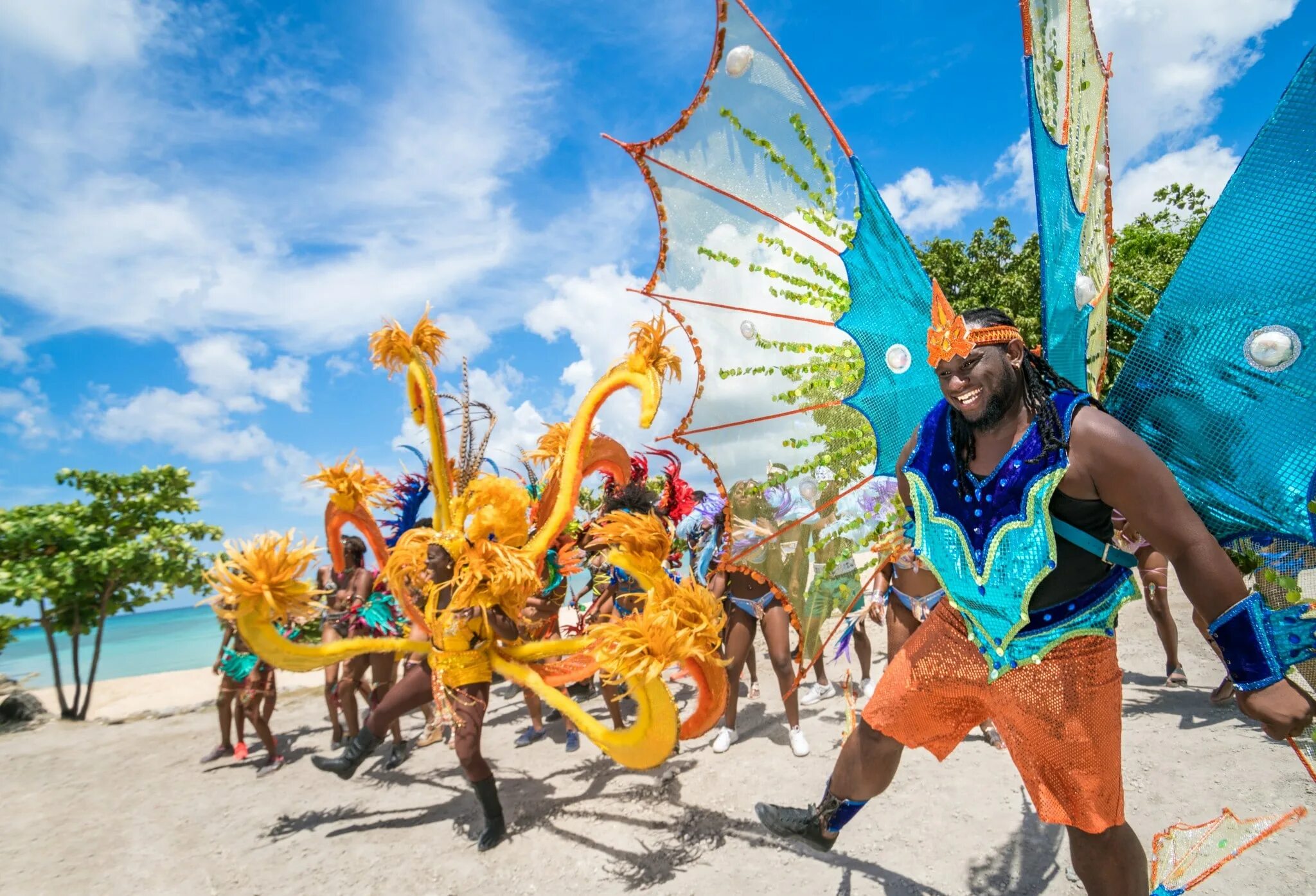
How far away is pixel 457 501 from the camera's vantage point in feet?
12.2

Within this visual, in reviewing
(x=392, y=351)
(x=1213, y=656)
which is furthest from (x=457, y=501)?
(x=1213, y=656)

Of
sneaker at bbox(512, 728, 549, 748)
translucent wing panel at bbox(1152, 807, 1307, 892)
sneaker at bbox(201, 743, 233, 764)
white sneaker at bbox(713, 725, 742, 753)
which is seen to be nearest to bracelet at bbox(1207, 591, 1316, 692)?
translucent wing panel at bbox(1152, 807, 1307, 892)

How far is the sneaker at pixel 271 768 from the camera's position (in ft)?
18.2

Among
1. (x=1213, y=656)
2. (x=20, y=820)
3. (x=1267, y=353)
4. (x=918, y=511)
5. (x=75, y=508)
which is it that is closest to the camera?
(x=1267, y=353)

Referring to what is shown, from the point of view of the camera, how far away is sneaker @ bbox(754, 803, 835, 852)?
248cm

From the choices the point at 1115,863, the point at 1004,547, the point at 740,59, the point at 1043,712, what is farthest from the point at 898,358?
the point at 1115,863

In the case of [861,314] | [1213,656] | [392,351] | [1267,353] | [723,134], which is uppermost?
[723,134]

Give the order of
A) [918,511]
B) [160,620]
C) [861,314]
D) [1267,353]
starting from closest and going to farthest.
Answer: [1267,353], [918,511], [861,314], [160,620]

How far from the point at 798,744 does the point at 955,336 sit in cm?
357

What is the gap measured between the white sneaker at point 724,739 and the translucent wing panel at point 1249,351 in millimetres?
3728

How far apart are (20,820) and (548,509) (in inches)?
177

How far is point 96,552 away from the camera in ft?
27.0

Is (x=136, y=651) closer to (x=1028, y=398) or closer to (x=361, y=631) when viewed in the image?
(x=361, y=631)

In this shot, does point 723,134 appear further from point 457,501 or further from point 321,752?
point 321,752
